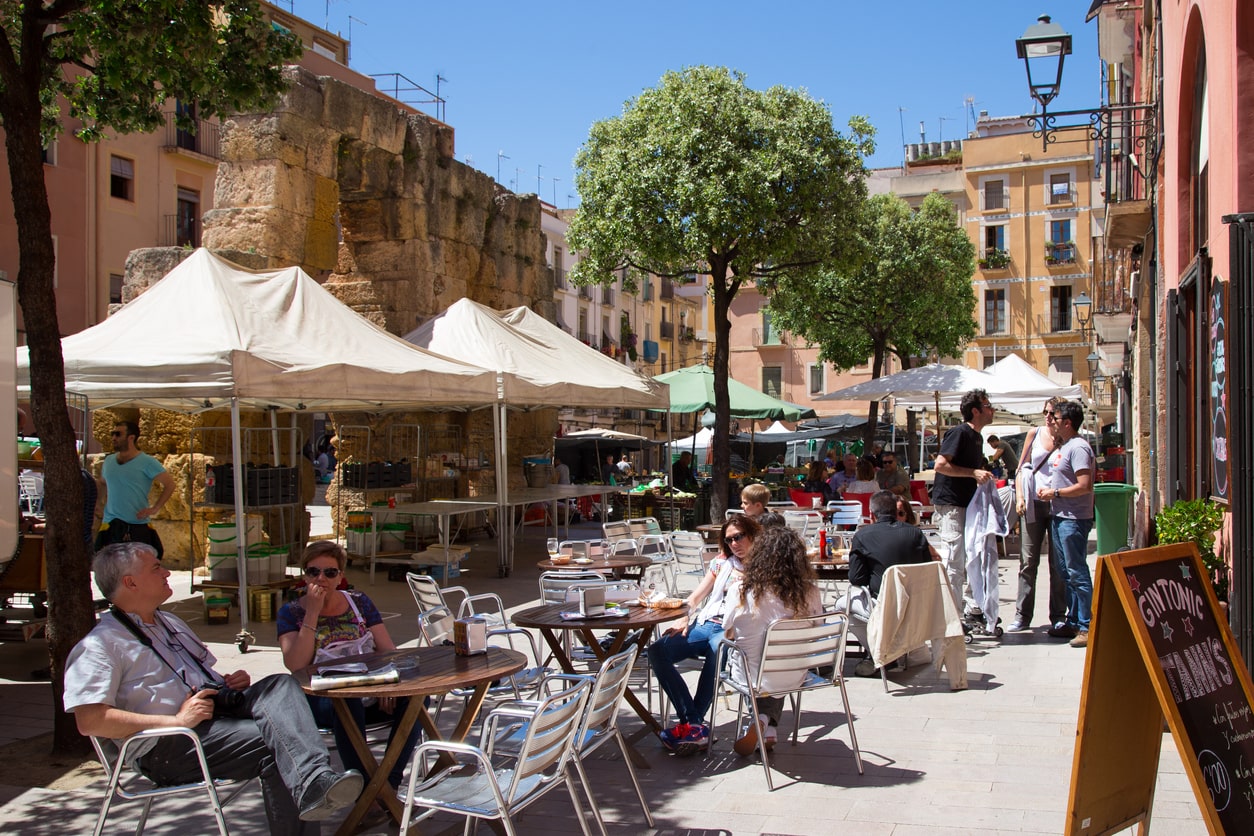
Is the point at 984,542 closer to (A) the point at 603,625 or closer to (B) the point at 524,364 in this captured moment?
(A) the point at 603,625

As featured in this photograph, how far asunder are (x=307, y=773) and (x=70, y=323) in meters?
24.8

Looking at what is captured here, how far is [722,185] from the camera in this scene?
13891 mm

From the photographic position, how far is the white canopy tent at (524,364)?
1142 centimetres

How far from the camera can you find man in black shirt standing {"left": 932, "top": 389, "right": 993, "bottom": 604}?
7859 mm

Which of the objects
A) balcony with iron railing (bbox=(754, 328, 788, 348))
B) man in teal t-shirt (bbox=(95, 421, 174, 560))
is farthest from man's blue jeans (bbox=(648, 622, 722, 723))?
balcony with iron railing (bbox=(754, 328, 788, 348))

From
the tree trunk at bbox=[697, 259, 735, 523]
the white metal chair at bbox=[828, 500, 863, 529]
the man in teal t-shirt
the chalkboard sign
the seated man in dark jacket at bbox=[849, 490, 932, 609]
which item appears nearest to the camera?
the chalkboard sign

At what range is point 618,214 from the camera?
48.2 ft

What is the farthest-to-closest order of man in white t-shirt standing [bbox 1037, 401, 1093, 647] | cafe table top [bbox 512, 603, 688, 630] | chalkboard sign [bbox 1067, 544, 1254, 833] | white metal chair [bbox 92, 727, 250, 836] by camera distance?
man in white t-shirt standing [bbox 1037, 401, 1093, 647] < cafe table top [bbox 512, 603, 688, 630] < white metal chair [bbox 92, 727, 250, 836] < chalkboard sign [bbox 1067, 544, 1254, 833]

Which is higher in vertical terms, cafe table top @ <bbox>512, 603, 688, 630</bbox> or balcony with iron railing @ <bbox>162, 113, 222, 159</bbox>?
balcony with iron railing @ <bbox>162, 113, 222, 159</bbox>

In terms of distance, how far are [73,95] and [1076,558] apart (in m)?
7.43

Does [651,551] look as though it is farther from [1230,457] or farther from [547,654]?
[1230,457]

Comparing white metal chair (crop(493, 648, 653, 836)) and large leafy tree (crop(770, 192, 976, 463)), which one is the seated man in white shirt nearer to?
white metal chair (crop(493, 648, 653, 836))

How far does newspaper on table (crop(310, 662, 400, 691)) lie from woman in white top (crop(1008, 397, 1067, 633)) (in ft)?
17.9

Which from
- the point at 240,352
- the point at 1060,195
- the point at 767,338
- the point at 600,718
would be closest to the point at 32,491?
the point at 240,352
